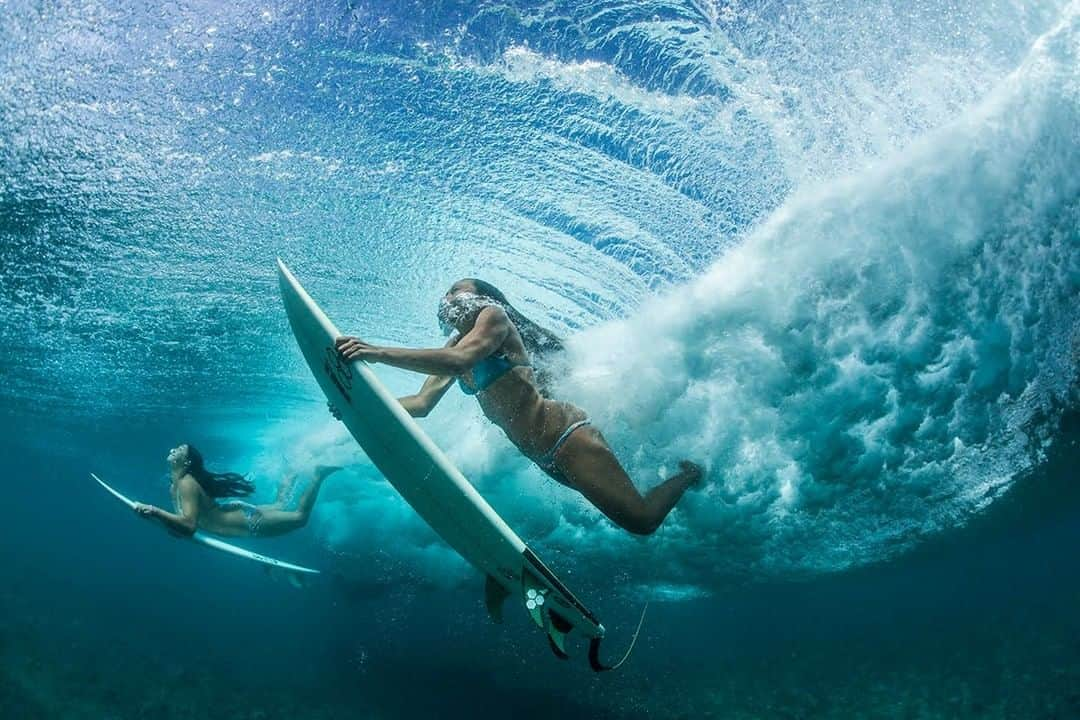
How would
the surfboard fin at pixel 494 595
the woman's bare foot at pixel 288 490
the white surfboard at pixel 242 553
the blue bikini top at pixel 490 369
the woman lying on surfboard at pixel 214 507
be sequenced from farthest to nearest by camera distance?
the woman's bare foot at pixel 288 490 → the white surfboard at pixel 242 553 → the woman lying on surfboard at pixel 214 507 → the surfboard fin at pixel 494 595 → the blue bikini top at pixel 490 369

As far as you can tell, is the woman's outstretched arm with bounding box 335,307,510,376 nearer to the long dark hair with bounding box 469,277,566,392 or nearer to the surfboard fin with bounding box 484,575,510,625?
the long dark hair with bounding box 469,277,566,392

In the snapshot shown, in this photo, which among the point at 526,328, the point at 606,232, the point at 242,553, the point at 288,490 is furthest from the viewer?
the point at 288,490

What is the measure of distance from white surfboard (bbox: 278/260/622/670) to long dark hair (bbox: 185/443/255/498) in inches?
253

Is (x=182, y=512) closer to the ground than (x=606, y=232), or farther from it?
closer to the ground

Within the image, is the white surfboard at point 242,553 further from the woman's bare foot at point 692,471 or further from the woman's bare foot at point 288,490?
the woman's bare foot at point 288,490

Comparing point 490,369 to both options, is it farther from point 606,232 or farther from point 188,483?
point 188,483

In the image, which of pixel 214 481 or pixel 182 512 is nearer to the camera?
pixel 182 512

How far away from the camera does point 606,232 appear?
22.9 feet

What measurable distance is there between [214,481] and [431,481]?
749 cm

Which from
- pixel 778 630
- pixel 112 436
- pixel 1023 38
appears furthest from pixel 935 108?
pixel 778 630

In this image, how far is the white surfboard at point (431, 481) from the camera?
11.5ft

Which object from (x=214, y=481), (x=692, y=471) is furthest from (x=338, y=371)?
(x=214, y=481)

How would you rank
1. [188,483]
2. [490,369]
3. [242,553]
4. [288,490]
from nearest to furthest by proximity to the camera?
1. [490,369]
2. [188,483]
3. [242,553]
4. [288,490]

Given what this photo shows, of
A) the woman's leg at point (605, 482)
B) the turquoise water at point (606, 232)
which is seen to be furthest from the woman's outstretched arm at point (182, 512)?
the woman's leg at point (605, 482)
